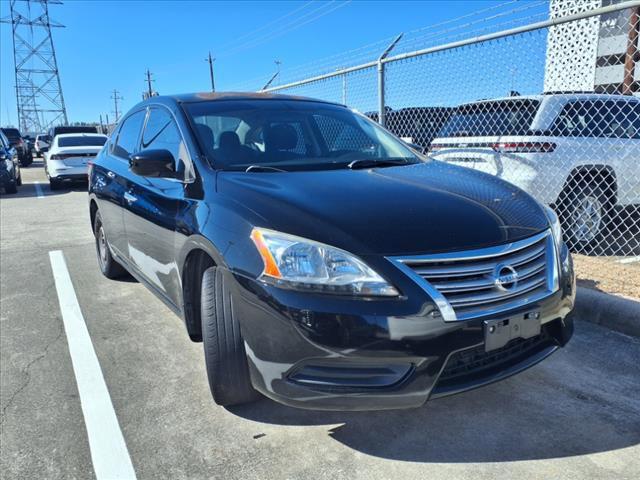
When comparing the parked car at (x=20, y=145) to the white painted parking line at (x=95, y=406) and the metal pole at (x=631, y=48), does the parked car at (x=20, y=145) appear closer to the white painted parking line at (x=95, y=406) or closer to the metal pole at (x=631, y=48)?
the white painted parking line at (x=95, y=406)

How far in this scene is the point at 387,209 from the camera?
2367 mm

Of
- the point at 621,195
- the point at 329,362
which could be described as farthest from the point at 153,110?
the point at 621,195

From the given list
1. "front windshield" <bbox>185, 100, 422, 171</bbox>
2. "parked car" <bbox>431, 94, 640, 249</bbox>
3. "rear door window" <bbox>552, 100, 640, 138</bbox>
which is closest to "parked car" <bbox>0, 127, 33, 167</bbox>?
"parked car" <bbox>431, 94, 640, 249</bbox>

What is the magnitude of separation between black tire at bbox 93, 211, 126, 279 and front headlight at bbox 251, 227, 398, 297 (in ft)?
10.4

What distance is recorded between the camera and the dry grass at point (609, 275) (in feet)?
13.9

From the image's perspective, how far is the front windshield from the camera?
3.04 meters

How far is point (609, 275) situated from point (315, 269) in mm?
3704

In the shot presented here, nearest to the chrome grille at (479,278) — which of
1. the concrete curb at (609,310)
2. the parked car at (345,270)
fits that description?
the parked car at (345,270)

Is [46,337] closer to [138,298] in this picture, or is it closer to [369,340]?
[138,298]

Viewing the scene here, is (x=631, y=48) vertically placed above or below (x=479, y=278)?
above

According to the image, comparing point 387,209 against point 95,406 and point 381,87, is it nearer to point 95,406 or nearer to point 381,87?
point 95,406

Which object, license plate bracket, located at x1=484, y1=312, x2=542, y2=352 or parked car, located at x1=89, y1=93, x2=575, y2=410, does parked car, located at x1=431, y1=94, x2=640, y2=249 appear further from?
license plate bracket, located at x1=484, y1=312, x2=542, y2=352

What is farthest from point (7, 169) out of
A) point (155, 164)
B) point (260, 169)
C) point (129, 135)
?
point (260, 169)

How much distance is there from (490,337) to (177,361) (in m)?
2.06
